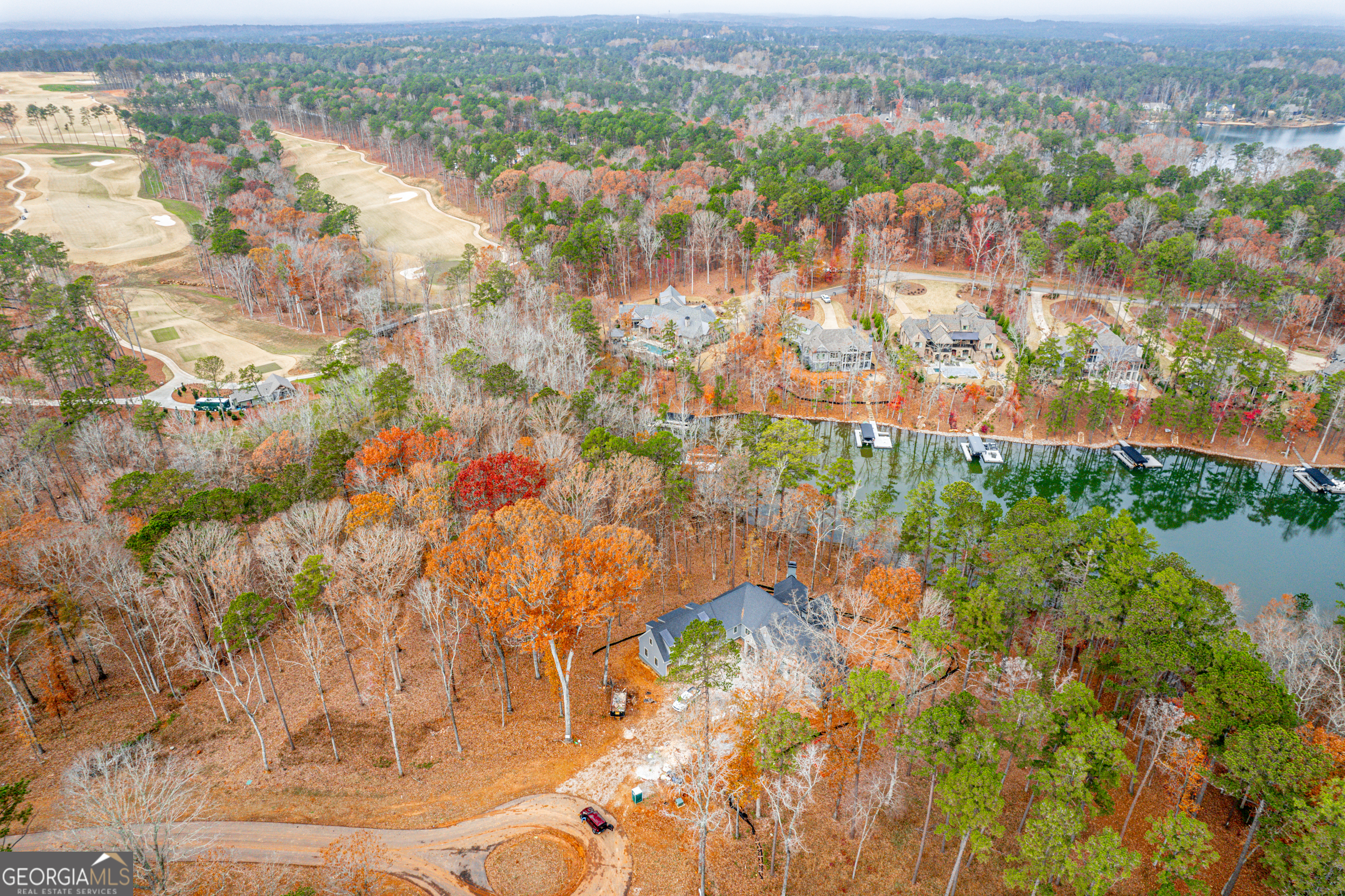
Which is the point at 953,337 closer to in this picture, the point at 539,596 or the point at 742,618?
the point at 742,618

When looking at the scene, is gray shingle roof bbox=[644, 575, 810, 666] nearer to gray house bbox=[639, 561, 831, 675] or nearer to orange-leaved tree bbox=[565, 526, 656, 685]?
gray house bbox=[639, 561, 831, 675]

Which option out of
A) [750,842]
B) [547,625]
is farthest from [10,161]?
[750,842]

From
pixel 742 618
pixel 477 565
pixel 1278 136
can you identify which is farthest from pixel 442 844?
pixel 1278 136

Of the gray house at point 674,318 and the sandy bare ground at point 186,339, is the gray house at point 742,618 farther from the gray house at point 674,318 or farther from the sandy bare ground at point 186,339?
the sandy bare ground at point 186,339

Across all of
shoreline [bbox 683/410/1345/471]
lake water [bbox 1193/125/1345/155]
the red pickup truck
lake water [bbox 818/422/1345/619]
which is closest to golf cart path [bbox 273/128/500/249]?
shoreline [bbox 683/410/1345/471]

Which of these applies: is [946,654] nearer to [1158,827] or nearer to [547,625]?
[1158,827]

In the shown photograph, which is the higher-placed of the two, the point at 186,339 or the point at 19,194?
the point at 19,194
